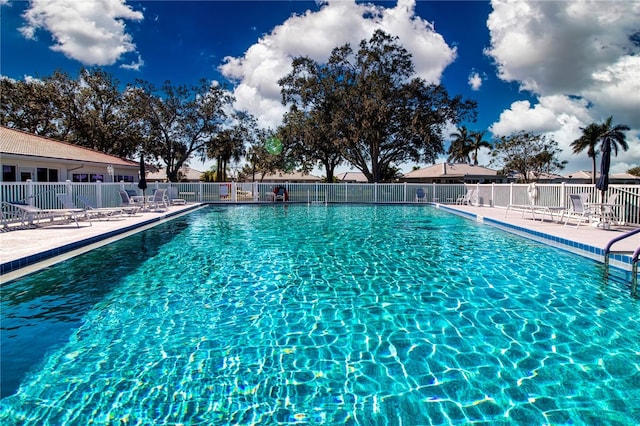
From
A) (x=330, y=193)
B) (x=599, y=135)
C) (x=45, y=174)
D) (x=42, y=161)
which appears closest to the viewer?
(x=42, y=161)

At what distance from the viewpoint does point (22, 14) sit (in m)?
20.2

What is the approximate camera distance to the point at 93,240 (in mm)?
7906

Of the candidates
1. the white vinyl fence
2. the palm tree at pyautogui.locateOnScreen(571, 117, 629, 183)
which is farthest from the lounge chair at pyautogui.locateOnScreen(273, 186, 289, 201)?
the palm tree at pyautogui.locateOnScreen(571, 117, 629, 183)

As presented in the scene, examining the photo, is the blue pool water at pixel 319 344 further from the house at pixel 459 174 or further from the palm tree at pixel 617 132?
the palm tree at pixel 617 132

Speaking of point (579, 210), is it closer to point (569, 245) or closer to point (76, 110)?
point (569, 245)

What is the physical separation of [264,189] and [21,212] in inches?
548

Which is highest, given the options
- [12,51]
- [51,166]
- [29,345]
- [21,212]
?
[12,51]

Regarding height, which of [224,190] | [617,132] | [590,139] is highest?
[617,132]

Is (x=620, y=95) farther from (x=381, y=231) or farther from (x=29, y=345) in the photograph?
(x=29, y=345)

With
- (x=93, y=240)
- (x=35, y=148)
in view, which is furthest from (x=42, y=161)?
(x=93, y=240)

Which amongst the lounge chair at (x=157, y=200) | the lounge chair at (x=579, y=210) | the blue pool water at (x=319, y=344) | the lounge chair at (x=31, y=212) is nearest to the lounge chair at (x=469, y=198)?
the lounge chair at (x=579, y=210)

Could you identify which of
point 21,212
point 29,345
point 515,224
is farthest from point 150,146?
point 29,345

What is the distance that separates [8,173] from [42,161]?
1.90m

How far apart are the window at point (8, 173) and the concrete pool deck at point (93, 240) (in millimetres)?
7347
